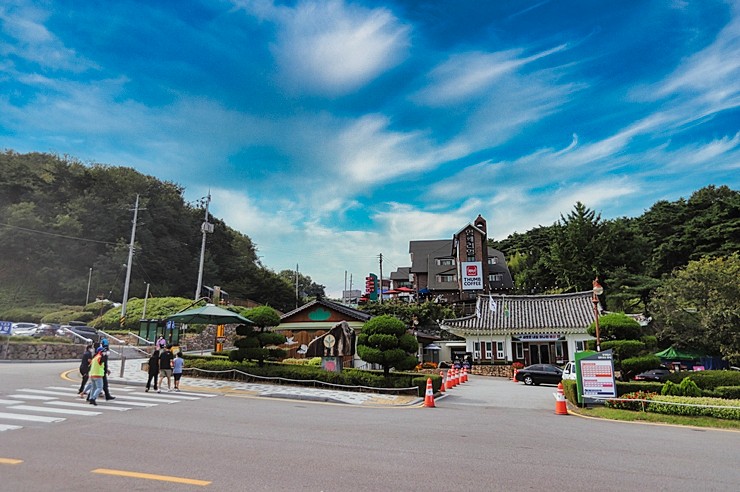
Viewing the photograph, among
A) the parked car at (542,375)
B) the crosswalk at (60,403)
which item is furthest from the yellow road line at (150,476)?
the parked car at (542,375)

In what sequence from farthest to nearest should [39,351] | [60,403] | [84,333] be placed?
[84,333] < [39,351] < [60,403]

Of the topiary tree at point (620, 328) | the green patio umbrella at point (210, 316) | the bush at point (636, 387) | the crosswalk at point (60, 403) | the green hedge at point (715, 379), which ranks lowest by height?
the crosswalk at point (60, 403)

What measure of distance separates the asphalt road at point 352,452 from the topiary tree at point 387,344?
4.52 metres

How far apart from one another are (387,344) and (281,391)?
4.36m

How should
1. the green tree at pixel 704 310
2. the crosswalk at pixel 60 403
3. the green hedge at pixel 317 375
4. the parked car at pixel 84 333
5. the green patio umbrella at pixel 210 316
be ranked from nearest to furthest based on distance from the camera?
the crosswalk at pixel 60 403
the green hedge at pixel 317 375
the green patio umbrella at pixel 210 316
the green tree at pixel 704 310
the parked car at pixel 84 333

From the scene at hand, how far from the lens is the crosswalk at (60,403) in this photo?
32.6 feet

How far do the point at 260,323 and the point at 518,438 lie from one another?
44.7 feet

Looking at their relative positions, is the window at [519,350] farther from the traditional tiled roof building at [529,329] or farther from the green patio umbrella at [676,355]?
the green patio umbrella at [676,355]

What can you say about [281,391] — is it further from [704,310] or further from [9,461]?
[704,310]

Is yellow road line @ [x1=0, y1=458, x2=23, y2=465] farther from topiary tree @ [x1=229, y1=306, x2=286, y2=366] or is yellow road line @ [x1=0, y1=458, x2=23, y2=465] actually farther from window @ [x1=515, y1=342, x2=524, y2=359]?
window @ [x1=515, y1=342, x2=524, y2=359]

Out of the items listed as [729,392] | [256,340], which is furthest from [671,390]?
[256,340]

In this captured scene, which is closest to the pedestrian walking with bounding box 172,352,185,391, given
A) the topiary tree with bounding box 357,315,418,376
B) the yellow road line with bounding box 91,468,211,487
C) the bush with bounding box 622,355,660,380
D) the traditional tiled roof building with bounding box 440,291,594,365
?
the topiary tree with bounding box 357,315,418,376

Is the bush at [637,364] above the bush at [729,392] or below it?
above

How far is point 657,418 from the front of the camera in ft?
43.9
